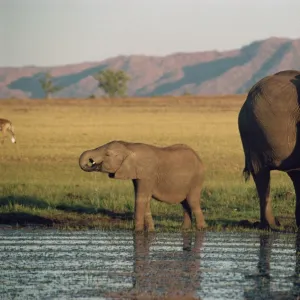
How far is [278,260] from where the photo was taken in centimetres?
1138

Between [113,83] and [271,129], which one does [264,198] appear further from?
[113,83]

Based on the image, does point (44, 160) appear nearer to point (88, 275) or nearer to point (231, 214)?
point (231, 214)

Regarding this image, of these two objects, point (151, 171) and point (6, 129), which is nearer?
point (151, 171)

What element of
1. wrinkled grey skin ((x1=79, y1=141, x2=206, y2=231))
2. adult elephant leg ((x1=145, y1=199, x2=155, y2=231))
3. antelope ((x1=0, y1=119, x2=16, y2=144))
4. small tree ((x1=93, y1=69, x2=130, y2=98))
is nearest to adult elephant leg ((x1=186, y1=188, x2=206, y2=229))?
wrinkled grey skin ((x1=79, y1=141, x2=206, y2=231))

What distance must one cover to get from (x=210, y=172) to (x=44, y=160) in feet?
17.1

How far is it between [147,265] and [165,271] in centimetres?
47

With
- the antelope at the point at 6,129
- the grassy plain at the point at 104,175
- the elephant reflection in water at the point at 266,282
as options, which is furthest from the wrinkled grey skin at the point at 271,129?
the antelope at the point at 6,129

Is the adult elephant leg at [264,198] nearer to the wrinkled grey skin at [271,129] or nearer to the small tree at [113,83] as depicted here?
the wrinkled grey skin at [271,129]

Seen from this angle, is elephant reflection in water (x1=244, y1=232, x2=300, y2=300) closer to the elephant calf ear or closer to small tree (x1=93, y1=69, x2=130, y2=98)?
Answer: the elephant calf ear

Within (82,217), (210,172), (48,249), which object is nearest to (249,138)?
(82,217)

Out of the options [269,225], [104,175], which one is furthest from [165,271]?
[104,175]

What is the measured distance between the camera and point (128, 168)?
45.6 feet

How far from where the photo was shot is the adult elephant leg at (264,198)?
14.6 meters

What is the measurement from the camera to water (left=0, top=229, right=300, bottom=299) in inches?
372
